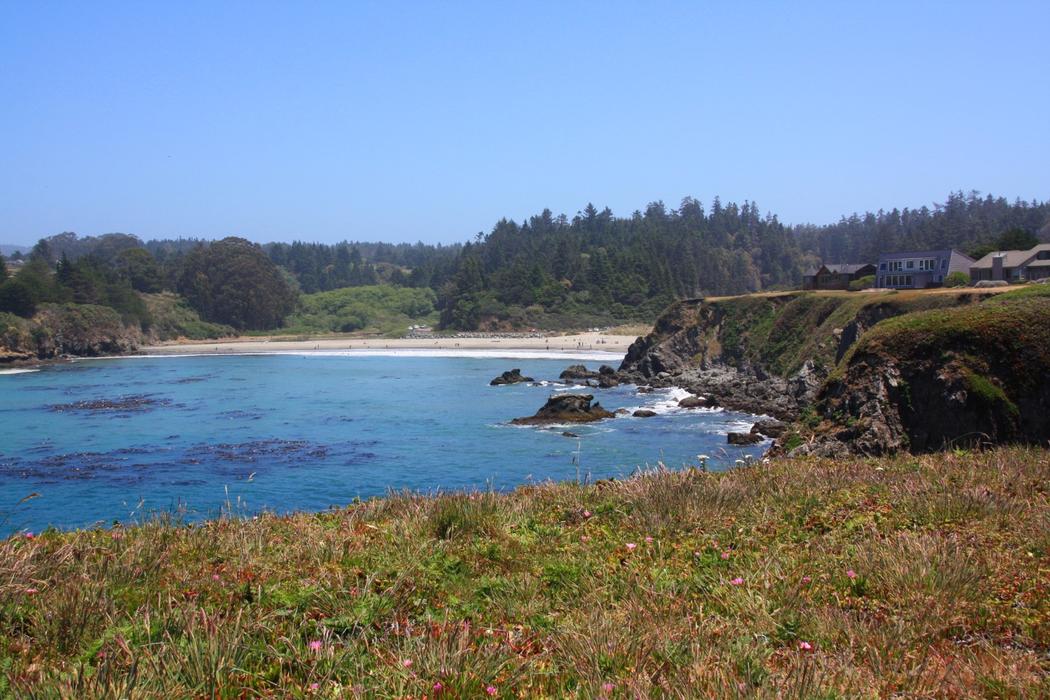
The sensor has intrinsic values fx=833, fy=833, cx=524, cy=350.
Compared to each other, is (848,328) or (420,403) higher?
(848,328)

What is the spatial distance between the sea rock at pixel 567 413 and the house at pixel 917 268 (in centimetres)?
3353

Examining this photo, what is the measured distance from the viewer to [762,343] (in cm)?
5528

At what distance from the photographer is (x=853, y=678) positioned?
13.6ft

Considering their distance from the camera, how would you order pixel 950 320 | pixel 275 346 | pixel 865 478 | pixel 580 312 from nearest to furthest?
pixel 865 478
pixel 950 320
pixel 275 346
pixel 580 312

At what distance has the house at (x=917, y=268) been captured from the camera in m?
63.9

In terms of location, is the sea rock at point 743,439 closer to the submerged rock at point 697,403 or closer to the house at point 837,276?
the submerged rock at point 697,403

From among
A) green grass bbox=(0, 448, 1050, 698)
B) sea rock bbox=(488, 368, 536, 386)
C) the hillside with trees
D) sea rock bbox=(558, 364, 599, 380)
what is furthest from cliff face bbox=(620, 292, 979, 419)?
the hillside with trees

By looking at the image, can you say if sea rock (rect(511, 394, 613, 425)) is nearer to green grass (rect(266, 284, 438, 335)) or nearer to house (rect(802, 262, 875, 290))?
house (rect(802, 262, 875, 290))

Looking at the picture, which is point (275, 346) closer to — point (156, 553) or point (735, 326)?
point (735, 326)

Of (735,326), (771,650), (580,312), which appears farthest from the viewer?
(580,312)

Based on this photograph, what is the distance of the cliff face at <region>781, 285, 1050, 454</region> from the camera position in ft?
65.1

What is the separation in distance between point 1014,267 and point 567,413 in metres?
41.9

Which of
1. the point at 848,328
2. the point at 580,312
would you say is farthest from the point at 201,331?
the point at 848,328

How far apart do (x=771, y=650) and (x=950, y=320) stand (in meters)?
20.2
